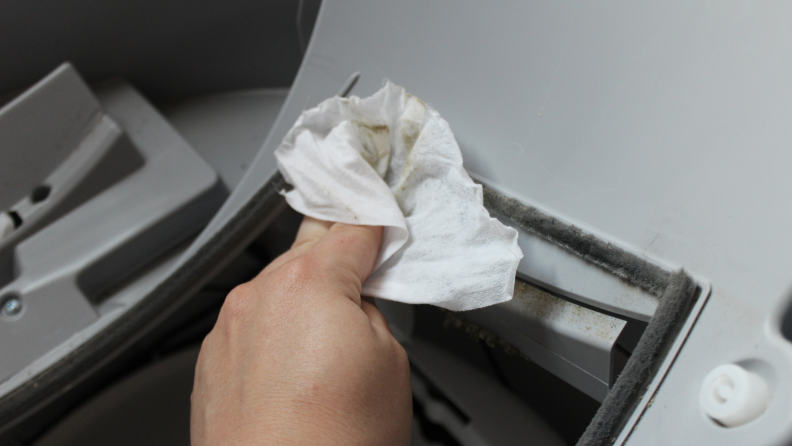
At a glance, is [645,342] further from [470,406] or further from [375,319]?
[470,406]

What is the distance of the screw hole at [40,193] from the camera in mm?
668

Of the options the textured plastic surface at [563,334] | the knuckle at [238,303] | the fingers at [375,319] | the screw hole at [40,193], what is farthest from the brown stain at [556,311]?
the screw hole at [40,193]

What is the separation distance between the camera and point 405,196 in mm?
408

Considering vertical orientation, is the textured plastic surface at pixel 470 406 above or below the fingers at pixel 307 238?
below

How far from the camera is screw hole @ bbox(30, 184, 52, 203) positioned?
2.19ft

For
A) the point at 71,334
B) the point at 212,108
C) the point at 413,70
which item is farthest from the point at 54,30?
the point at 413,70

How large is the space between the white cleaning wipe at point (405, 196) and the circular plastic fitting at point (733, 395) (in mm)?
129

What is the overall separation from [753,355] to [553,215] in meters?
0.15

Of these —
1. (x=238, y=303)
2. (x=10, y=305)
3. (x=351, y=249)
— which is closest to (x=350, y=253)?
(x=351, y=249)

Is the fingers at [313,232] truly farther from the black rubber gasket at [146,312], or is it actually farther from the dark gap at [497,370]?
the dark gap at [497,370]

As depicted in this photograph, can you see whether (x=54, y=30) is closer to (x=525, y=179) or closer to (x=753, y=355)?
(x=525, y=179)

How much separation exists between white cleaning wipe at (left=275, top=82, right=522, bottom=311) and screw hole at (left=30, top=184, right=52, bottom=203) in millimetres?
466

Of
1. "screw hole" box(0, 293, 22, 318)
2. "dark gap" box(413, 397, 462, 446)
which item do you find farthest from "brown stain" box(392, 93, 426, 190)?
"screw hole" box(0, 293, 22, 318)

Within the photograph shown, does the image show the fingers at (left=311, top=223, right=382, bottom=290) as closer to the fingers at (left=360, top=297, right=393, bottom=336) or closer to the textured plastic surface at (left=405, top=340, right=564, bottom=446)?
the fingers at (left=360, top=297, right=393, bottom=336)
